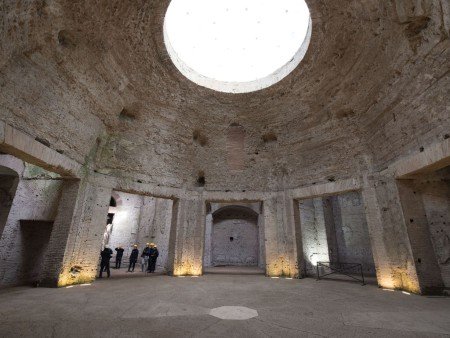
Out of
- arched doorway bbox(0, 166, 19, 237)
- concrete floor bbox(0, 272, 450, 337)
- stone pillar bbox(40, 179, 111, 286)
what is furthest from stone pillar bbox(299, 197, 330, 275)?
arched doorway bbox(0, 166, 19, 237)

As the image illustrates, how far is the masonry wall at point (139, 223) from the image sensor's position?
41.8ft

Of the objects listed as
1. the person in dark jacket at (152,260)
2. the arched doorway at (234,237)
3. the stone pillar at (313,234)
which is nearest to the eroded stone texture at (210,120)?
the person in dark jacket at (152,260)

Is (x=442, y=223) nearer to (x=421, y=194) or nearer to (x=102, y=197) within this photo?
(x=421, y=194)

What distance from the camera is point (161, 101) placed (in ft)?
25.5

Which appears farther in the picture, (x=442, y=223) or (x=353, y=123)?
(x=353, y=123)

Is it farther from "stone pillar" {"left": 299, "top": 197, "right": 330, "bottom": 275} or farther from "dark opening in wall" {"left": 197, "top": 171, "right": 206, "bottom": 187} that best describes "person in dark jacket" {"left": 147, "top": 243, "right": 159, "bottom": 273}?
"stone pillar" {"left": 299, "top": 197, "right": 330, "bottom": 275}

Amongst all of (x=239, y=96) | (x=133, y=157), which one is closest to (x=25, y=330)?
(x=133, y=157)

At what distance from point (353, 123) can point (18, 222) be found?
417 inches

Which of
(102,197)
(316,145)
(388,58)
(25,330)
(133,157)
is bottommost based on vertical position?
(25,330)

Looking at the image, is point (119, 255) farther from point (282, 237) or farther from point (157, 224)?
point (282, 237)

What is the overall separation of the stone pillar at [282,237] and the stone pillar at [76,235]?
554 cm

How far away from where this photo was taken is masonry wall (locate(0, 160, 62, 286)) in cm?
657

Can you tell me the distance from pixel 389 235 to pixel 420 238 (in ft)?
2.19

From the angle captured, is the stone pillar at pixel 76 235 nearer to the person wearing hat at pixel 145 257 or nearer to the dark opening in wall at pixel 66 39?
the dark opening in wall at pixel 66 39
